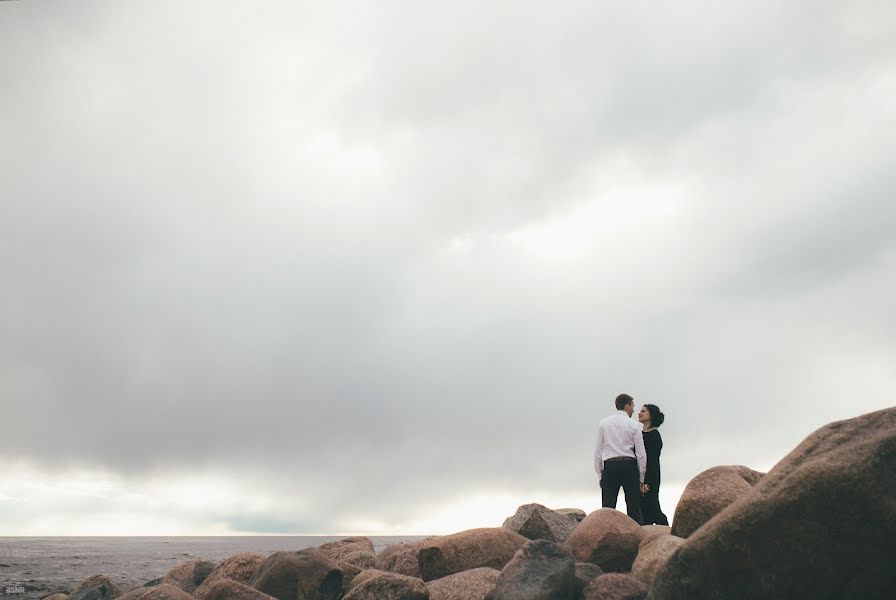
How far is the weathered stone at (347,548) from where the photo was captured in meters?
12.6

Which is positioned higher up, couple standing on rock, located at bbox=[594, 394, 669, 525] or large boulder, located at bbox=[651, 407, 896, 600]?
couple standing on rock, located at bbox=[594, 394, 669, 525]

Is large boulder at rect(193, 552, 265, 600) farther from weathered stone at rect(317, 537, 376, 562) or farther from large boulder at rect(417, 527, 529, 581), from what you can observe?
large boulder at rect(417, 527, 529, 581)

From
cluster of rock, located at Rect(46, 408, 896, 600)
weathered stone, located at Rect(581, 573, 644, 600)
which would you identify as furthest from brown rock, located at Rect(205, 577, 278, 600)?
weathered stone, located at Rect(581, 573, 644, 600)

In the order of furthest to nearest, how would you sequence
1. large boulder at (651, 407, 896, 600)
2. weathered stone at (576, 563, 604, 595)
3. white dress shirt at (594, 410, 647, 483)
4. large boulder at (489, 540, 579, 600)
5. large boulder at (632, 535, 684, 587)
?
white dress shirt at (594, 410, 647, 483), large boulder at (632, 535, 684, 587), weathered stone at (576, 563, 604, 595), large boulder at (489, 540, 579, 600), large boulder at (651, 407, 896, 600)

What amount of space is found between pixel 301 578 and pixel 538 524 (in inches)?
158

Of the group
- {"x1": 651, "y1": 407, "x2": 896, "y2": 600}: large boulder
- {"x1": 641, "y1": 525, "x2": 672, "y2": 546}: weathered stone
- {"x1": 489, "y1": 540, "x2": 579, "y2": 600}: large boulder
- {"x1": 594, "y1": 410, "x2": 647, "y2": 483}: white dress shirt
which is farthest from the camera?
{"x1": 594, "y1": 410, "x2": 647, "y2": 483}: white dress shirt

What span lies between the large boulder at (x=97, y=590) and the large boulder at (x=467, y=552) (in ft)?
18.8

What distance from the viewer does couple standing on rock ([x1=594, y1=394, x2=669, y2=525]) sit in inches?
488

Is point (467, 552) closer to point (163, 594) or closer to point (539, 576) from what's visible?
point (539, 576)

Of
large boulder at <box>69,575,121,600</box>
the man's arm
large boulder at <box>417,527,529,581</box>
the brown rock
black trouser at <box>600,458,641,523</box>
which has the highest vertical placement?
the man's arm

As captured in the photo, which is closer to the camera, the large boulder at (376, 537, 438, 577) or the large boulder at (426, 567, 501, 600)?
the large boulder at (426, 567, 501, 600)

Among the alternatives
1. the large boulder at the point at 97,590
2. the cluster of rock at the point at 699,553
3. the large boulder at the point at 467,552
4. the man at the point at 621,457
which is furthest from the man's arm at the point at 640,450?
the large boulder at the point at 97,590

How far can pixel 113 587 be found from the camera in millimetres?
12578

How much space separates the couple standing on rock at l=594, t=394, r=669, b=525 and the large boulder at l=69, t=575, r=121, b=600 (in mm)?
8782
